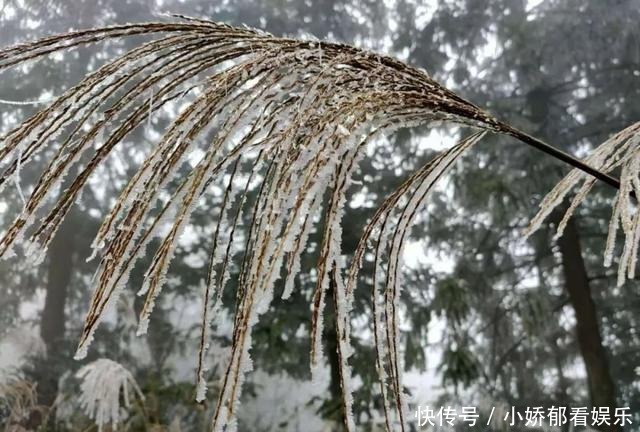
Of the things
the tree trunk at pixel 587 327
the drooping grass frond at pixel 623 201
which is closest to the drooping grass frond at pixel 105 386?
the drooping grass frond at pixel 623 201

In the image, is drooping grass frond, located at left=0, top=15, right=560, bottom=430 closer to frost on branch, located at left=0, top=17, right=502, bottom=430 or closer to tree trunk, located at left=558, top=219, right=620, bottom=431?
frost on branch, located at left=0, top=17, right=502, bottom=430

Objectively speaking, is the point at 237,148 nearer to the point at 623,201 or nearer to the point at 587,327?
the point at 623,201

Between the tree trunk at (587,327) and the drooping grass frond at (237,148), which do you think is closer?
the drooping grass frond at (237,148)

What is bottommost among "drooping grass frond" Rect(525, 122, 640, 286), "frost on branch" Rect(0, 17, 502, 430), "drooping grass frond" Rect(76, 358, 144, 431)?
"frost on branch" Rect(0, 17, 502, 430)

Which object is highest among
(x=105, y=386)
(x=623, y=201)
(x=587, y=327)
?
(x=587, y=327)

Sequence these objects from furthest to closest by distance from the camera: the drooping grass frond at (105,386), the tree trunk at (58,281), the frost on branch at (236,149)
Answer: the tree trunk at (58,281) → the drooping grass frond at (105,386) → the frost on branch at (236,149)

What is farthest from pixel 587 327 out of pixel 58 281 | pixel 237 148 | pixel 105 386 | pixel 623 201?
pixel 58 281

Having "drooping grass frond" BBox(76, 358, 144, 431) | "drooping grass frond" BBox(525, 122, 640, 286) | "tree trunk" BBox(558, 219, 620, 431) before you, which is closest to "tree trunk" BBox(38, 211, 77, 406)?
"drooping grass frond" BBox(76, 358, 144, 431)

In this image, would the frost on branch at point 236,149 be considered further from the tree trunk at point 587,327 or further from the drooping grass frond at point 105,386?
the tree trunk at point 587,327

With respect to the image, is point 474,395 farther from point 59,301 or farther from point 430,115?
point 430,115
